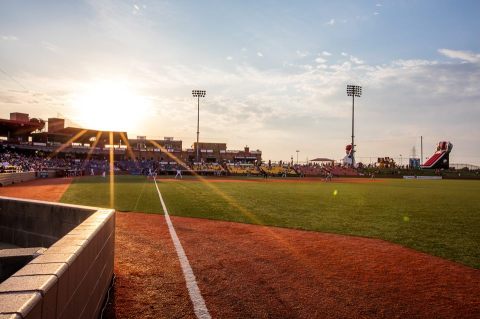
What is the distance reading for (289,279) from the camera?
5.71 meters

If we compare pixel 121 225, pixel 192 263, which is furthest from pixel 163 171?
pixel 192 263

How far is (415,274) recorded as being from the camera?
624 cm

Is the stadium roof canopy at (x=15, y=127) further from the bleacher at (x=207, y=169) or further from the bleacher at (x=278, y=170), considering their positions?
the bleacher at (x=278, y=170)

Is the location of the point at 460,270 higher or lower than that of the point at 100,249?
lower

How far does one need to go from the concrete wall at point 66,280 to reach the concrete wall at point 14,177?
26350 millimetres

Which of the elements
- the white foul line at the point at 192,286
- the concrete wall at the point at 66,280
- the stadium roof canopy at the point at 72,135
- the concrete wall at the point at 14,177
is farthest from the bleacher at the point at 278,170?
the concrete wall at the point at 66,280

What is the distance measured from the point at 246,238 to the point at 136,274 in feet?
11.7

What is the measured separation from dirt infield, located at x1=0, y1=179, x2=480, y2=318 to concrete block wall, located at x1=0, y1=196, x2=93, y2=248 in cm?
114

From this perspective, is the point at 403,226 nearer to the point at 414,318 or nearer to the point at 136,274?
the point at 414,318

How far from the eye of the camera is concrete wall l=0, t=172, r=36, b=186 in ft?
86.9

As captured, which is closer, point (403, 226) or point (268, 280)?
point (268, 280)

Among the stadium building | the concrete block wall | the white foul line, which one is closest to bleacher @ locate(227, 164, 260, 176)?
the stadium building

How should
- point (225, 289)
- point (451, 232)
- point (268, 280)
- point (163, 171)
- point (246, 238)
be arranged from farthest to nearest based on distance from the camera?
A: point (163, 171), point (451, 232), point (246, 238), point (268, 280), point (225, 289)

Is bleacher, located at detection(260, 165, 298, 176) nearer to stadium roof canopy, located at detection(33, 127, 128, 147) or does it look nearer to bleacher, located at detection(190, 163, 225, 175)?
bleacher, located at detection(190, 163, 225, 175)
